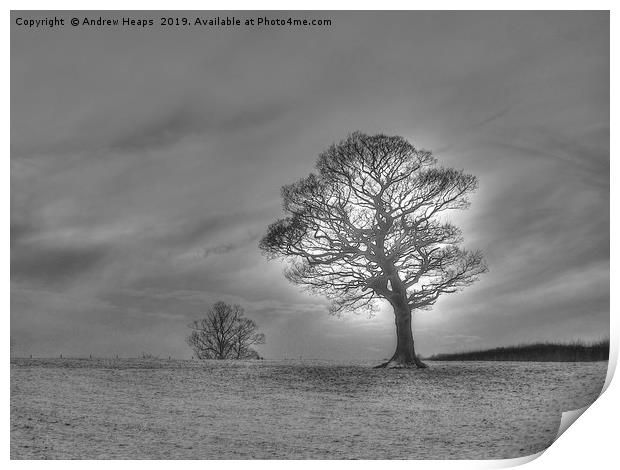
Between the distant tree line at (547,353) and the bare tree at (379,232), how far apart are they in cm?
88

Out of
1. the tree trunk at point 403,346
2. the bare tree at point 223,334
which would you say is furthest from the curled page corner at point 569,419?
the bare tree at point 223,334

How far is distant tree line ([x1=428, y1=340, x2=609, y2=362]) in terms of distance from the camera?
10.2m

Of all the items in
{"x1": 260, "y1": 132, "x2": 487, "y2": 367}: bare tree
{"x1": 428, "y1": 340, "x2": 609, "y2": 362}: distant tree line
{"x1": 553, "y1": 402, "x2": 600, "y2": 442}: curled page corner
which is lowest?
{"x1": 553, "y1": 402, "x2": 600, "y2": 442}: curled page corner

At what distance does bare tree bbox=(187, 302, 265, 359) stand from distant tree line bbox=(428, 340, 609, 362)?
2.63 metres

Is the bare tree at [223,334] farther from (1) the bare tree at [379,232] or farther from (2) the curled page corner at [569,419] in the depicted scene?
(2) the curled page corner at [569,419]

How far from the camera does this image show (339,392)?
10602 millimetres

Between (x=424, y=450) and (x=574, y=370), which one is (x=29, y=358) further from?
(x=574, y=370)

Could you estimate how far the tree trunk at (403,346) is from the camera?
11.1 metres

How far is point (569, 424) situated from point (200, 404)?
478 centimetres

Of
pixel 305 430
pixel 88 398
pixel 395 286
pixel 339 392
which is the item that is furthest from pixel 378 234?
pixel 88 398

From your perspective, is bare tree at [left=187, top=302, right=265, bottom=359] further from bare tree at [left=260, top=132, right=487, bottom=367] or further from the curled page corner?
the curled page corner

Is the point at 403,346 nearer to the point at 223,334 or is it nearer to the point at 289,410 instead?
the point at 289,410

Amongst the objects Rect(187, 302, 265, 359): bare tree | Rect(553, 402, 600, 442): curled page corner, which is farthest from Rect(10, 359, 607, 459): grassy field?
Rect(187, 302, 265, 359): bare tree

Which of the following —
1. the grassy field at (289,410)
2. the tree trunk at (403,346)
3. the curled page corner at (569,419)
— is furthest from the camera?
the tree trunk at (403,346)
